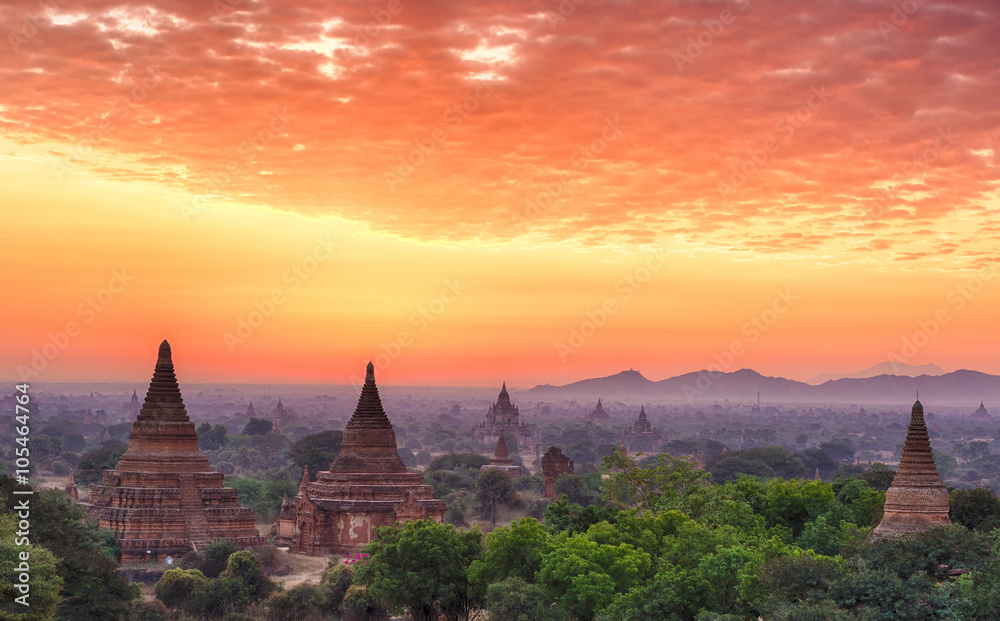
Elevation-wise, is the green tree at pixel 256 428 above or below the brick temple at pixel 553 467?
above

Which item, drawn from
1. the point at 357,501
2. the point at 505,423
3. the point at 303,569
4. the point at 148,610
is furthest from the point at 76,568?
the point at 505,423

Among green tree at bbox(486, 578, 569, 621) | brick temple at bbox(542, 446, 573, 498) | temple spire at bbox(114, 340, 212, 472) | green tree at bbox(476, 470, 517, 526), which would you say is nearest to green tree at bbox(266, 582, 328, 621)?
green tree at bbox(486, 578, 569, 621)

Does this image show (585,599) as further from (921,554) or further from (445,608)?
(921,554)

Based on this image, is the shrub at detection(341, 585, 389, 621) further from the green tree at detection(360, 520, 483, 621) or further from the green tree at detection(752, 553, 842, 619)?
the green tree at detection(752, 553, 842, 619)

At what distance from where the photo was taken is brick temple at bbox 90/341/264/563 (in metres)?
51.6

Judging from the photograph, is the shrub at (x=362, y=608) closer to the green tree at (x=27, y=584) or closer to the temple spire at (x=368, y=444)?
the green tree at (x=27, y=584)

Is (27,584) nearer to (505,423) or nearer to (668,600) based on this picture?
(668,600)

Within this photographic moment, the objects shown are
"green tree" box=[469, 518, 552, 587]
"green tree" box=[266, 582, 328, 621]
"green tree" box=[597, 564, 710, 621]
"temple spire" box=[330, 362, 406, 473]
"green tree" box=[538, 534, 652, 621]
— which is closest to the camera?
"green tree" box=[597, 564, 710, 621]

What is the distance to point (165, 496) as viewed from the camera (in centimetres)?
5266

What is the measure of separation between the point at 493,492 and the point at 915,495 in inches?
1948

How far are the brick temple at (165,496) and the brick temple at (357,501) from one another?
11.6ft

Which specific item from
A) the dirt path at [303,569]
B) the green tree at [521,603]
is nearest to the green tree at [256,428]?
the dirt path at [303,569]

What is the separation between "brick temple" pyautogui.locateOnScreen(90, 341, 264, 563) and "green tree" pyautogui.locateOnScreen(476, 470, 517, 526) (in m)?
32.7

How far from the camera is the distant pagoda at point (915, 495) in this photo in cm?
3906
